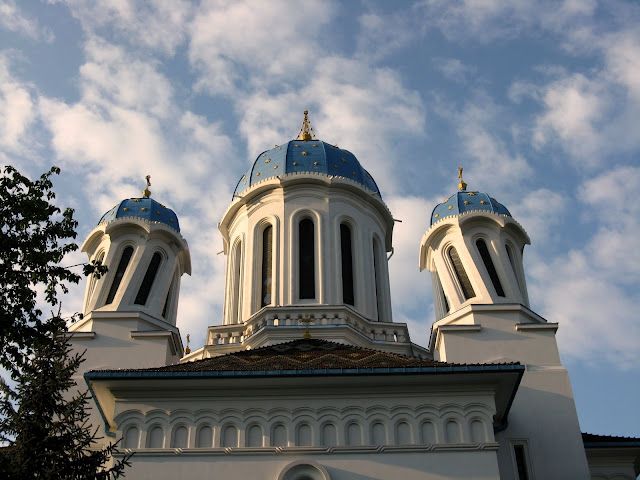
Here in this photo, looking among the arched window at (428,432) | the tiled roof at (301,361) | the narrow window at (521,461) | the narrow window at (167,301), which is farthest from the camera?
the narrow window at (167,301)

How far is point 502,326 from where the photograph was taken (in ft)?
70.4

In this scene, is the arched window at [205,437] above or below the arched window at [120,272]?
below

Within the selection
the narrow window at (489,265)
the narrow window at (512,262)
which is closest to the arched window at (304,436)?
the narrow window at (489,265)

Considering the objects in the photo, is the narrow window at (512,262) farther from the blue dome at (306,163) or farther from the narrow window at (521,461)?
the narrow window at (521,461)

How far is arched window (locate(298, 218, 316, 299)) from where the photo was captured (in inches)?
925

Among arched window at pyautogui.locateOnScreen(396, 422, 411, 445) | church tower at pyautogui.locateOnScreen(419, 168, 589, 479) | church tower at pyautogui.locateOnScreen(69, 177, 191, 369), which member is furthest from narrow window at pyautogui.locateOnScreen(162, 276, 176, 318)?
arched window at pyautogui.locateOnScreen(396, 422, 411, 445)

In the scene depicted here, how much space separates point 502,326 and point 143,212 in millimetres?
11762

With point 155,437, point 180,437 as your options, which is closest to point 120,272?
point 155,437

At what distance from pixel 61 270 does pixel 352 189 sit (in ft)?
47.5

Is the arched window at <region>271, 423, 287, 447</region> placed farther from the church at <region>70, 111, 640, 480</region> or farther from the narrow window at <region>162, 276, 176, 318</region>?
the narrow window at <region>162, 276, 176, 318</region>

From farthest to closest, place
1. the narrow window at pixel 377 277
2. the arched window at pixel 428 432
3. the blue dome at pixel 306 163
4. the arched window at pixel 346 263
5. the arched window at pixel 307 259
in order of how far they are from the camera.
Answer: the blue dome at pixel 306 163
the narrow window at pixel 377 277
the arched window at pixel 346 263
the arched window at pixel 307 259
the arched window at pixel 428 432

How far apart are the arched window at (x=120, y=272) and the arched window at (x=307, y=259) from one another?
5328mm

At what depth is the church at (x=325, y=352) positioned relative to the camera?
564 inches

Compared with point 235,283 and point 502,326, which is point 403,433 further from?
point 235,283
